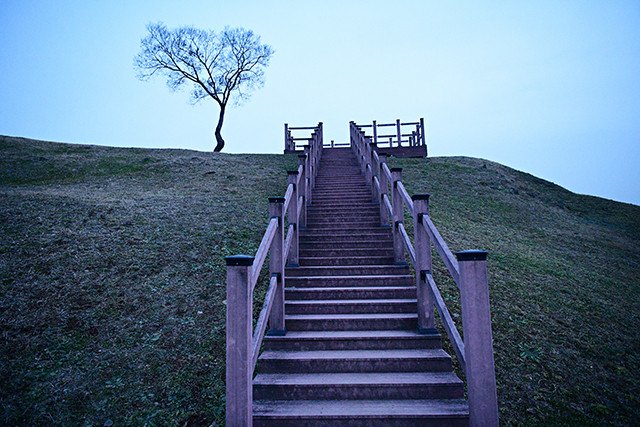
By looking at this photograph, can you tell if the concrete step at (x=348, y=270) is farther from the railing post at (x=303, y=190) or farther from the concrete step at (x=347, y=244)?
the railing post at (x=303, y=190)

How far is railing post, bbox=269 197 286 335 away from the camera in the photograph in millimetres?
3922

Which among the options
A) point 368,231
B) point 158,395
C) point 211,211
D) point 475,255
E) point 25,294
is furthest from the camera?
point 211,211

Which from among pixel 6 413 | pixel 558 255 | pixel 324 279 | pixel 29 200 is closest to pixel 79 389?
pixel 6 413

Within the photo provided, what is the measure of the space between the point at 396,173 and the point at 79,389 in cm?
468

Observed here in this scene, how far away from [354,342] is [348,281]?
48.4 inches

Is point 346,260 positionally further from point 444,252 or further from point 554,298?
point 554,298

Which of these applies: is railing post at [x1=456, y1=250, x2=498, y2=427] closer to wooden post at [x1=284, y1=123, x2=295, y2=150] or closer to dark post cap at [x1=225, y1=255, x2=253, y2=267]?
dark post cap at [x1=225, y1=255, x2=253, y2=267]

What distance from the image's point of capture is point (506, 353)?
409 cm

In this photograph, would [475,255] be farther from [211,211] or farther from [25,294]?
[211,211]

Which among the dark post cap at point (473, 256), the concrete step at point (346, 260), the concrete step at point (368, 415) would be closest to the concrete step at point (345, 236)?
the concrete step at point (346, 260)

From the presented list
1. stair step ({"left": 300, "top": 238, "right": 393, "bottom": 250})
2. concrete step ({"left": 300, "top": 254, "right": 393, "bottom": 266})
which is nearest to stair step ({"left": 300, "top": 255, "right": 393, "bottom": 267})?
concrete step ({"left": 300, "top": 254, "right": 393, "bottom": 266})

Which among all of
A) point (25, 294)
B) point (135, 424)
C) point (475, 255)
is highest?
point (475, 255)

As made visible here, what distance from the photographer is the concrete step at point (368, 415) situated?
2.91m

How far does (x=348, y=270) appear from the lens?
5156 mm
